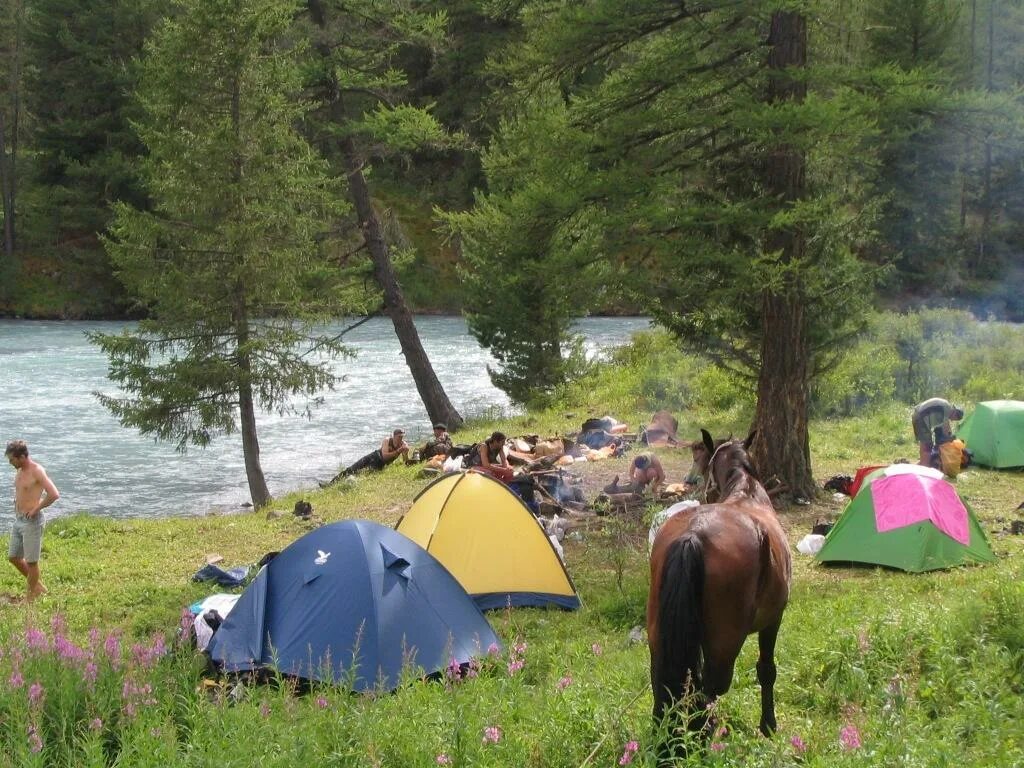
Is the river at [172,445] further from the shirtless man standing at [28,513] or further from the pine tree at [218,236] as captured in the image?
the shirtless man standing at [28,513]

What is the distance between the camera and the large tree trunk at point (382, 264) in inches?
755

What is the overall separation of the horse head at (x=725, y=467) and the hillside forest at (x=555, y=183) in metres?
4.29

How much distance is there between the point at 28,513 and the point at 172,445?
1206cm

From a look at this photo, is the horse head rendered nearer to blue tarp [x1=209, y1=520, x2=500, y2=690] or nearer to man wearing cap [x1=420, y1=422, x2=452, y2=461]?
blue tarp [x1=209, y1=520, x2=500, y2=690]

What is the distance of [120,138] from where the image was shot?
42.9m

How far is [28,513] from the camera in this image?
1009 cm

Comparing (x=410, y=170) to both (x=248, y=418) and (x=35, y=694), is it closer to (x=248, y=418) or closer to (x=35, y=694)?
(x=248, y=418)

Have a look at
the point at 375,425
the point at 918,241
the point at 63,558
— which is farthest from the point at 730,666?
the point at 918,241

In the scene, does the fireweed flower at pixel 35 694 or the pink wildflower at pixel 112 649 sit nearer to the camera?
the fireweed flower at pixel 35 694

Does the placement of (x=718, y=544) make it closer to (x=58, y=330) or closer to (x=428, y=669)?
(x=428, y=669)

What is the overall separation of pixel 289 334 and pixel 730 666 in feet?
37.7

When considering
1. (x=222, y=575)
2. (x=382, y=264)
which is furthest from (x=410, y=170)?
(x=222, y=575)

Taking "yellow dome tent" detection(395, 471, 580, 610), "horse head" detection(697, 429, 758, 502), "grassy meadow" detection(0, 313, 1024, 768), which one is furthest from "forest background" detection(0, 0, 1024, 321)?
"horse head" detection(697, 429, 758, 502)

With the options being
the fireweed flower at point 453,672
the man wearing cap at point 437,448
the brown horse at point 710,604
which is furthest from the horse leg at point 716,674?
the man wearing cap at point 437,448
